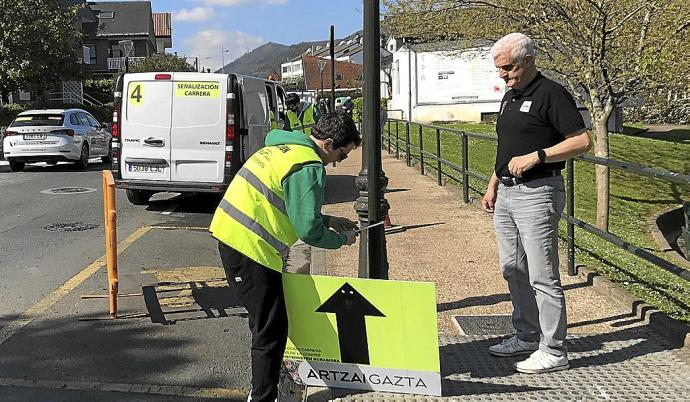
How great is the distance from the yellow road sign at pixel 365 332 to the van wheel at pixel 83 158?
Result: 16.2m

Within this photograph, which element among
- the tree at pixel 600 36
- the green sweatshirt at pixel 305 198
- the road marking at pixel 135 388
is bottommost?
the road marking at pixel 135 388

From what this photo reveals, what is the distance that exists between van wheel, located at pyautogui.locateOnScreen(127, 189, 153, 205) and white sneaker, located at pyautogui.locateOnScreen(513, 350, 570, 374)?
891 centimetres

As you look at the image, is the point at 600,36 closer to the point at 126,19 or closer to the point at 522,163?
the point at 522,163

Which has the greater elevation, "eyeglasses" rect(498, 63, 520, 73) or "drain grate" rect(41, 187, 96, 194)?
"eyeglasses" rect(498, 63, 520, 73)

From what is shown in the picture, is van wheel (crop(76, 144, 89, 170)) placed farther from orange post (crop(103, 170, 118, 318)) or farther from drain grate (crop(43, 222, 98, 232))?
orange post (crop(103, 170, 118, 318))

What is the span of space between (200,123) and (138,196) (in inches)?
81.3

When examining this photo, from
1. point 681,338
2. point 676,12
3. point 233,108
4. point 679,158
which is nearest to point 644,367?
point 681,338

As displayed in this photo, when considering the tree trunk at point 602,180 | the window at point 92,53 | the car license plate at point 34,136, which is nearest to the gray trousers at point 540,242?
the tree trunk at point 602,180

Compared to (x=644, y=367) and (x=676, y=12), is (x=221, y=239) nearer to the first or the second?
(x=644, y=367)

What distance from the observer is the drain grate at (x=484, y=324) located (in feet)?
16.9

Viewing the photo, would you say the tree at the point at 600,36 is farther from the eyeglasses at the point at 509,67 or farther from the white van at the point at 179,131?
the eyeglasses at the point at 509,67

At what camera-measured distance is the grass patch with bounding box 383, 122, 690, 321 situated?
705cm

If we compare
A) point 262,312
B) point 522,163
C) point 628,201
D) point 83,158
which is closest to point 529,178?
point 522,163

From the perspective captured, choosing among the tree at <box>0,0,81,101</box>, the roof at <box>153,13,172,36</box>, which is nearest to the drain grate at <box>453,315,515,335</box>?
the tree at <box>0,0,81,101</box>
